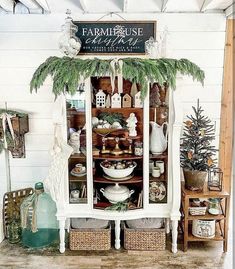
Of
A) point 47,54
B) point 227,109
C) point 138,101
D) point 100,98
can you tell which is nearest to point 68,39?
point 47,54

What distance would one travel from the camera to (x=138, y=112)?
3.07 metres

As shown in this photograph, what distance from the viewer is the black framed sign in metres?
3.25

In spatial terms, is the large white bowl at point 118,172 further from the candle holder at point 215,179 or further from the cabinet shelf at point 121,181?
the candle holder at point 215,179

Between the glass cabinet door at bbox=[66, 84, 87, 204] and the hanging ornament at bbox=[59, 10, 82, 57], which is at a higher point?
the hanging ornament at bbox=[59, 10, 82, 57]

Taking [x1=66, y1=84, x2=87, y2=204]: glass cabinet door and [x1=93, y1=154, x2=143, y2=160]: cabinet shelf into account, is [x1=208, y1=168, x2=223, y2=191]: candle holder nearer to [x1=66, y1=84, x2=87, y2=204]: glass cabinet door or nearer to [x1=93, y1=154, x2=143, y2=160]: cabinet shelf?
[x1=93, y1=154, x2=143, y2=160]: cabinet shelf

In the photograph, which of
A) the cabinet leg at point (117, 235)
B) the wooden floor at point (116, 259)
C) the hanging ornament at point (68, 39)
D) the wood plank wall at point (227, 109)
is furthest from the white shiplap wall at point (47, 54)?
the cabinet leg at point (117, 235)

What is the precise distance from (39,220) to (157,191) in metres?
1.20

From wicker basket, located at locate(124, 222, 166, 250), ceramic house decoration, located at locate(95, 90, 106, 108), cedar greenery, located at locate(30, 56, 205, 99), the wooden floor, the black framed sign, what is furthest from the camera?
the black framed sign

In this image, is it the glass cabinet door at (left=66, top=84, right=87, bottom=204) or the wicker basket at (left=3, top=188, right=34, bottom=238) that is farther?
the wicker basket at (left=3, top=188, right=34, bottom=238)

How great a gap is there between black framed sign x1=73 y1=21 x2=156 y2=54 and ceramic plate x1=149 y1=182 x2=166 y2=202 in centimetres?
130

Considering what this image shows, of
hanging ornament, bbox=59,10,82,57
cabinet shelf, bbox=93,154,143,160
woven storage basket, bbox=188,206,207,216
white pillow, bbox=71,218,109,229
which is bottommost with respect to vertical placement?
white pillow, bbox=71,218,109,229

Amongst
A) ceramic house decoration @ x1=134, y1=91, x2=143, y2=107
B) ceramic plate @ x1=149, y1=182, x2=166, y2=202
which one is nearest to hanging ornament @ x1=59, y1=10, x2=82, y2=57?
ceramic house decoration @ x1=134, y1=91, x2=143, y2=107

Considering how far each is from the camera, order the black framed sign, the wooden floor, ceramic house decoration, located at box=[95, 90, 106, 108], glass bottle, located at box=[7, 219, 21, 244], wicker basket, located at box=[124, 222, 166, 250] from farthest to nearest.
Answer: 1. glass bottle, located at box=[7, 219, 21, 244]
2. the black framed sign
3. wicker basket, located at box=[124, 222, 166, 250]
4. ceramic house decoration, located at box=[95, 90, 106, 108]
5. the wooden floor

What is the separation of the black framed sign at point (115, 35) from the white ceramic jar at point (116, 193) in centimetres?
133
